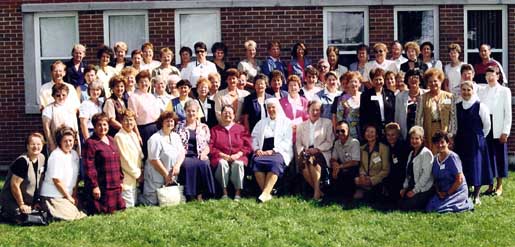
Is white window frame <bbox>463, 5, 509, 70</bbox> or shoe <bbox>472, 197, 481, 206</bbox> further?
white window frame <bbox>463, 5, 509, 70</bbox>

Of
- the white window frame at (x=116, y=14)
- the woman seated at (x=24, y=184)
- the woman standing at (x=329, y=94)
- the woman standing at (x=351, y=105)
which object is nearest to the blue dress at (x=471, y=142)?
the woman standing at (x=351, y=105)

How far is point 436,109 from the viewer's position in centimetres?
1214

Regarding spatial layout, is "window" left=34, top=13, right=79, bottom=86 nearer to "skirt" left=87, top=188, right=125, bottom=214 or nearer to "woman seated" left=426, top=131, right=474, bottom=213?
"skirt" left=87, top=188, right=125, bottom=214

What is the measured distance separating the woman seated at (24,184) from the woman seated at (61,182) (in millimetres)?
118

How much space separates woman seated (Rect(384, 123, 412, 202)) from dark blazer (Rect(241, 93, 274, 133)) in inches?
73.3

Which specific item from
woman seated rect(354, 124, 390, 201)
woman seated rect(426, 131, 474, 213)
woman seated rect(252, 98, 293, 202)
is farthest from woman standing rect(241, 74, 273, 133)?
woman seated rect(426, 131, 474, 213)

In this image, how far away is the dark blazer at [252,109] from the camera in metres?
12.9

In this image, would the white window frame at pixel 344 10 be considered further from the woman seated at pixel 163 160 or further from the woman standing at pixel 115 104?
the woman standing at pixel 115 104

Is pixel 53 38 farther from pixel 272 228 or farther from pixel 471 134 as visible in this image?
pixel 471 134

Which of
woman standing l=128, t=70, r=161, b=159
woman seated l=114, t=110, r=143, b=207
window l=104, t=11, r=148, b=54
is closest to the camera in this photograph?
woman seated l=114, t=110, r=143, b=207

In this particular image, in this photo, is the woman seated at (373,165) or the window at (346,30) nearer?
the woman seated at (373,165)

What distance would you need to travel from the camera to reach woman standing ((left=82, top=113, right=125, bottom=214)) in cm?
1172

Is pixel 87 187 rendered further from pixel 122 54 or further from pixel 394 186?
pixel 394 186

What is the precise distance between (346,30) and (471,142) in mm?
4288
